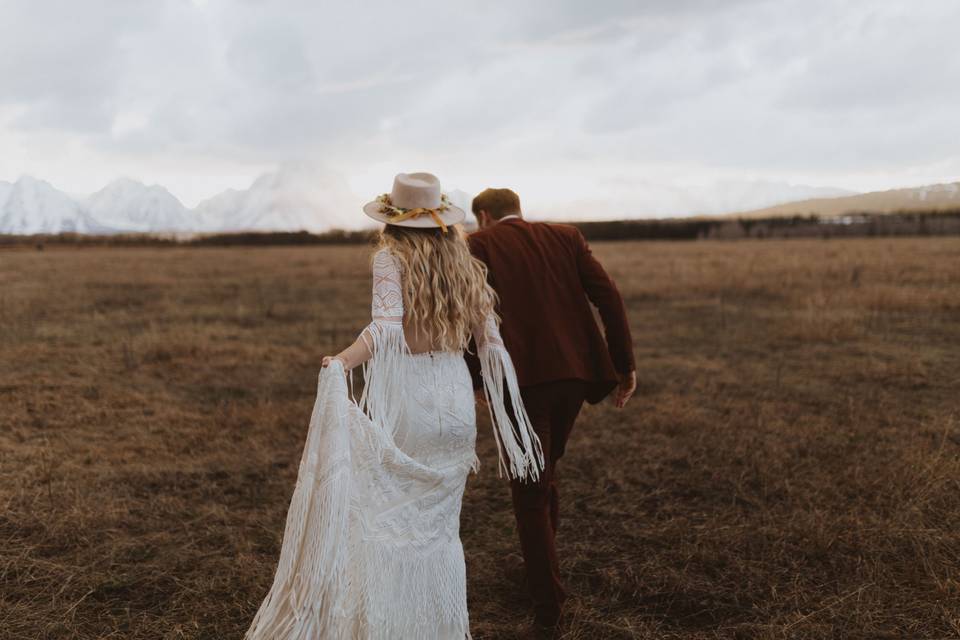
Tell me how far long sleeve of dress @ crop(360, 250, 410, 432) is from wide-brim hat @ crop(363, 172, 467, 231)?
0.60 ft

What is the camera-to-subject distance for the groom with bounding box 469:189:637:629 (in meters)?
3.10

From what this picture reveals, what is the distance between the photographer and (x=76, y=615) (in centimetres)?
→ 325

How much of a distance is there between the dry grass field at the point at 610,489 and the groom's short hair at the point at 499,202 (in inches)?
66.8

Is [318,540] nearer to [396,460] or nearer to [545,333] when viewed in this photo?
[396,460]

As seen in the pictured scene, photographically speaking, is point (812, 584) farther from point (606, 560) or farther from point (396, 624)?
point (396, 624)

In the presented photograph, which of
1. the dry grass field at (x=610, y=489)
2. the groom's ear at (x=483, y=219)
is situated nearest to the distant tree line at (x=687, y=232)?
the dry grass field at (x=610, y=489)

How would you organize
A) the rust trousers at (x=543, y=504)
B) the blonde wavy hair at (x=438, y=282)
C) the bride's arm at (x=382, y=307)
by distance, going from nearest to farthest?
the bride's arm at (x=382, y=307), the blonde wavy hair at (x=438, y=282), the rust trousers at (x=543, y=504)

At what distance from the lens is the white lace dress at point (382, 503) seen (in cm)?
240

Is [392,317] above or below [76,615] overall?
above

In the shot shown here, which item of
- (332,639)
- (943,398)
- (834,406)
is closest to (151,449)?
(332,639)

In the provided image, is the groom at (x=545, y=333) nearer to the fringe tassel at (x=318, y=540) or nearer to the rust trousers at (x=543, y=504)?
the rust trousers at (x=543, y=504)

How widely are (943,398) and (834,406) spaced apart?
1270 mm

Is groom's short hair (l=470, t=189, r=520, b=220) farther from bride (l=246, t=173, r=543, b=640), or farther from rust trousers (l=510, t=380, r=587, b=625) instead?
rust trousers (l=510, t=380, r=587, b=625)

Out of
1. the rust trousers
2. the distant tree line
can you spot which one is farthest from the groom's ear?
the distant tree line
